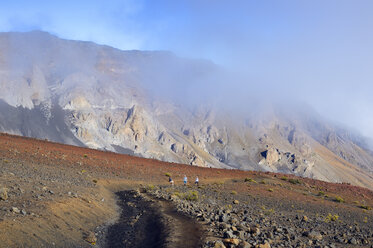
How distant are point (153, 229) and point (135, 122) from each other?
11366cm

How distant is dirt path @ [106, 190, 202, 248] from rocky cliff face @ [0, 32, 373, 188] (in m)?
92.9

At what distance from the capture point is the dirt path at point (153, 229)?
39.1ft

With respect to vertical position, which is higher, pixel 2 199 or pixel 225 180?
pixel 2 199

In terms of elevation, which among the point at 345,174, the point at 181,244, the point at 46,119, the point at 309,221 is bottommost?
the point at 345,174

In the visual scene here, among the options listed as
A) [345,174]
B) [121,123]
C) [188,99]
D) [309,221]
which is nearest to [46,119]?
[121,123]

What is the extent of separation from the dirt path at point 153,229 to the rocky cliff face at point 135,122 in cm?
9290

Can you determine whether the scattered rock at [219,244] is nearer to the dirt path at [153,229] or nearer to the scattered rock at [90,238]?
the dirt path at [153,229]

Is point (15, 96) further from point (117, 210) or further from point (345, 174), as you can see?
point (345, 174)

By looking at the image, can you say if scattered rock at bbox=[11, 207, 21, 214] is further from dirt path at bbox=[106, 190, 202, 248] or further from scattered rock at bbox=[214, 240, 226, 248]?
scattered rock at bbox=[214, 240, 226, 248]

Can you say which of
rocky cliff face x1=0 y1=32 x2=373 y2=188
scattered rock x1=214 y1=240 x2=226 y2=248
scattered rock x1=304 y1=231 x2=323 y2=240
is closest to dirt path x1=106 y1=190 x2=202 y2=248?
scattered rock x1=214 y1=240 x2=226 y2=248

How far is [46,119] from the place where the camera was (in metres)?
114

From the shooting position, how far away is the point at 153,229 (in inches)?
569

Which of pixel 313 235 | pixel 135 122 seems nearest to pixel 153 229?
pixel 313 235

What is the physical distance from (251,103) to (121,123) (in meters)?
89.3
